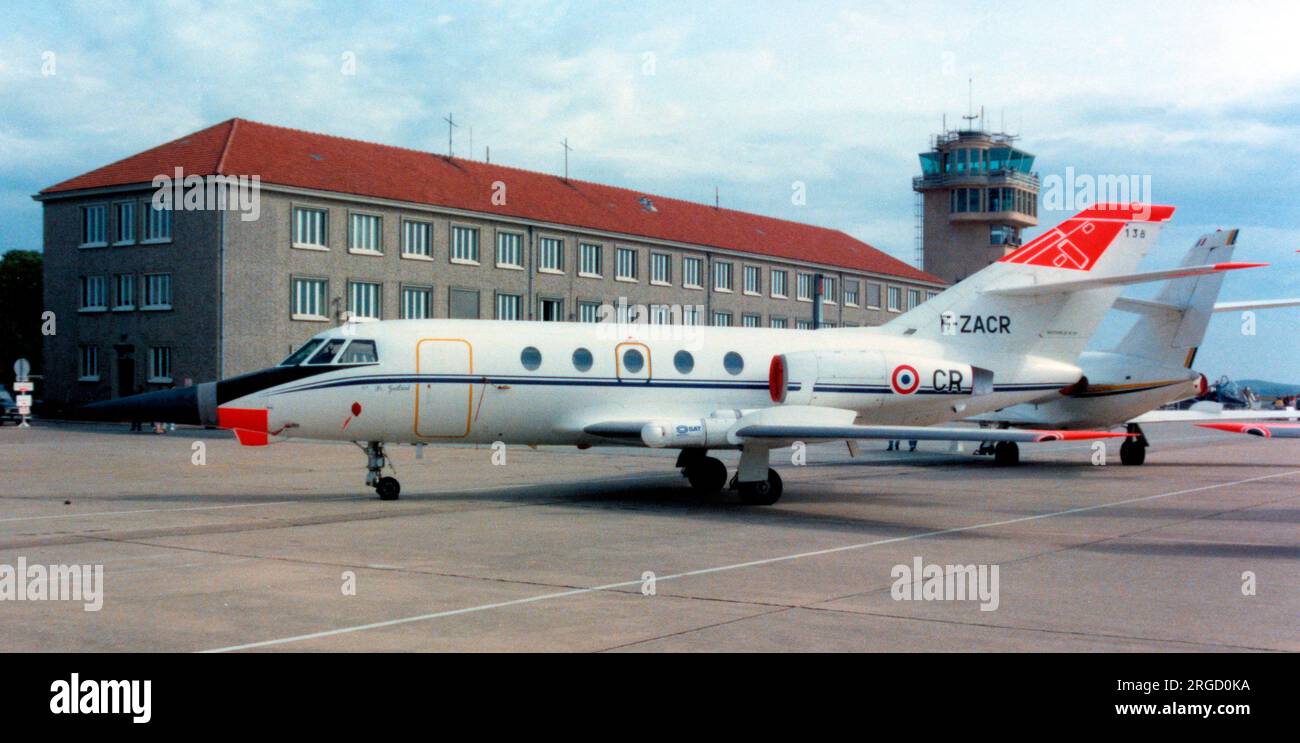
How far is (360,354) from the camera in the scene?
18969 mm

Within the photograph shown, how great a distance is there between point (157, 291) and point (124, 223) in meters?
4.18

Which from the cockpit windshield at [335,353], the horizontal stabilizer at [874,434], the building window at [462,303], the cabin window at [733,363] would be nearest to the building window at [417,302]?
the building window at [462,303]

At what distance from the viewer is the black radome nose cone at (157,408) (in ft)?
59.6

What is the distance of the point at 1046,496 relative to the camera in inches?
862

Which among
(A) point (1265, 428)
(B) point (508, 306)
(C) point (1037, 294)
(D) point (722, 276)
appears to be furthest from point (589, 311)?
(A) point (1265, 428)

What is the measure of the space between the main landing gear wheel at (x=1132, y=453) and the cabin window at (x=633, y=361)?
654 inches

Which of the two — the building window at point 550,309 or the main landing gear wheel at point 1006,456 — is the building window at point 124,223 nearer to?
the building window at point 550,309

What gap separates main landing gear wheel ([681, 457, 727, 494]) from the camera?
71.9 ft

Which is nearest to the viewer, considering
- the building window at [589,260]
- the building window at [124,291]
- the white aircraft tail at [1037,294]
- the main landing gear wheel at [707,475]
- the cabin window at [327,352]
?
the cabin window at [327,352]

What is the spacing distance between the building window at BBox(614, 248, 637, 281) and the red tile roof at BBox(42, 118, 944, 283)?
1.05 meters

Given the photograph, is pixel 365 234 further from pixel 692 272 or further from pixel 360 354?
pixel 360 354
